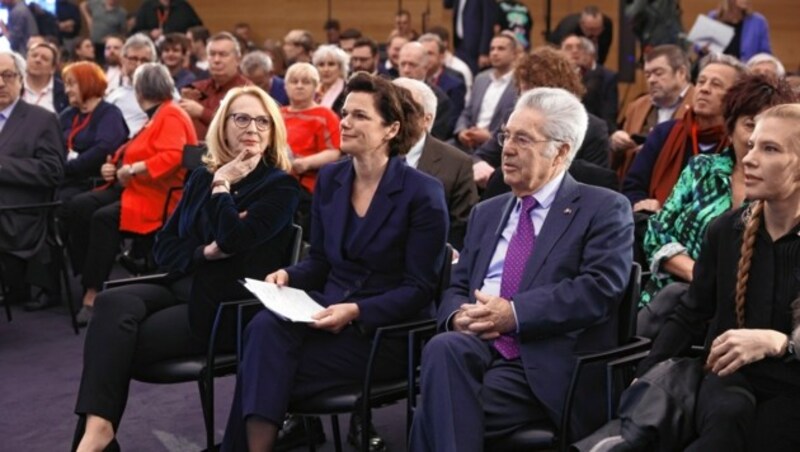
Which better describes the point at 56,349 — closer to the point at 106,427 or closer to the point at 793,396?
the point at 106,427

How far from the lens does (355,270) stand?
382 cm

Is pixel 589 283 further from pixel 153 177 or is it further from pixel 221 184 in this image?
pixel 153 177

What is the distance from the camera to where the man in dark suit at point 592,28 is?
372 inches

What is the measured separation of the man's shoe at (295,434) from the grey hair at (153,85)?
248 cm

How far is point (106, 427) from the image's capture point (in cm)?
382

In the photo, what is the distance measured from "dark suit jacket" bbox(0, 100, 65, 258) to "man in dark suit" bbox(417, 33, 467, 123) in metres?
2.99

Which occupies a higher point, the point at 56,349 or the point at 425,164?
the point at 425,164

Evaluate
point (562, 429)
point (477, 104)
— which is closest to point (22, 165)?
point (477, 104)

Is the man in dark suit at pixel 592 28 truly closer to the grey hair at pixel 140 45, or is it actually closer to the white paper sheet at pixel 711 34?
the white paper sheet at pixel 711 34

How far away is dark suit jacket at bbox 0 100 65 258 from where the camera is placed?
5.82 m

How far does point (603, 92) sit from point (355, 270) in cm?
449

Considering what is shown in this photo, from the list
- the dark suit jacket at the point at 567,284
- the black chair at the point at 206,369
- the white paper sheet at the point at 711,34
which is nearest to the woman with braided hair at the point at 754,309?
the dark suit jacket at the point at 567,284

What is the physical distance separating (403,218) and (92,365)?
1.08 metres

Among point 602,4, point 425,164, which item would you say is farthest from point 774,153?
point 602,4
